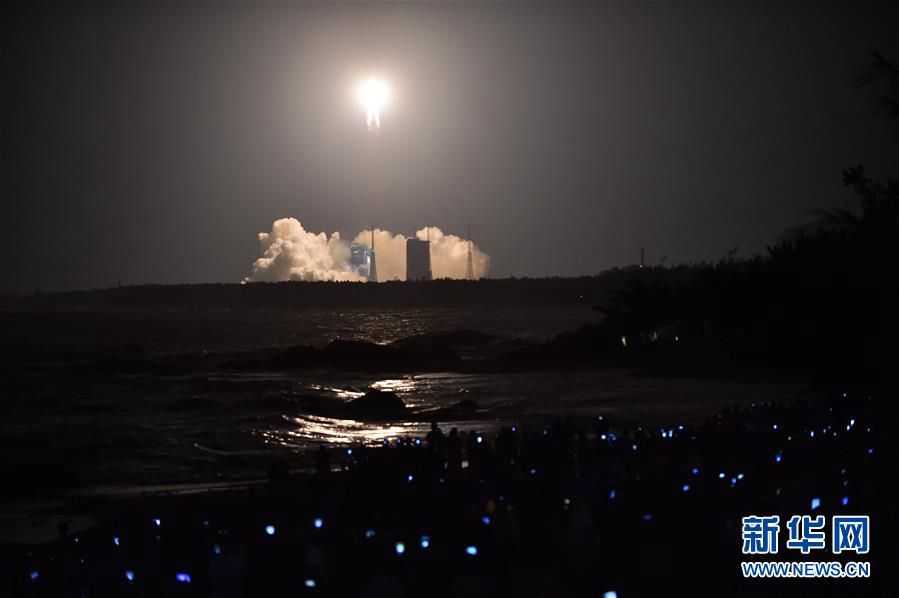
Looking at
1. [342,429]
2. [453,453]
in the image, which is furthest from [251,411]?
[453,453]

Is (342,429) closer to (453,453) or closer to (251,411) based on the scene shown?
(251,411)

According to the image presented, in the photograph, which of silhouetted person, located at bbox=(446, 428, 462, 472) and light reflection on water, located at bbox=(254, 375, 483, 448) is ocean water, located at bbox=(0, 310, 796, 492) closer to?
light reflection on water, located at bbox=(254, 375, 483, 448)

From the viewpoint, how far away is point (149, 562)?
8.41 m

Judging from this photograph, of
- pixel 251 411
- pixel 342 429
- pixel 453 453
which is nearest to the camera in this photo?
pixel 453 453

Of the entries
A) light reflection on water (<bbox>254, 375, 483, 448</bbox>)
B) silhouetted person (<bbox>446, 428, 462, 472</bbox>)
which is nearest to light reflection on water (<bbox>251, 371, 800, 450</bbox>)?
light reflection on water (<bbox>254, 375, 483, 448</bbox>)

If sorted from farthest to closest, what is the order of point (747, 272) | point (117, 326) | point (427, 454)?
point (117, 326)
point (747, 272)
point (427, 454)

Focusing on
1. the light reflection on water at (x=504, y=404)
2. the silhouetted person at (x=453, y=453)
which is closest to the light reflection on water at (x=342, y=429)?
the light reflection on water at (x=504, y=404)

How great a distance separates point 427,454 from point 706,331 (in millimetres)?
38489

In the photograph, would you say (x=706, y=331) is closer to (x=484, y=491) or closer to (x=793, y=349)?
(x=793, y=349)

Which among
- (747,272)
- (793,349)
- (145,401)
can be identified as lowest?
(145,401)

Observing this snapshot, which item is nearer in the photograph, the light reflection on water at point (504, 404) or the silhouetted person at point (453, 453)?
the silhouetted person at point (453, 453)

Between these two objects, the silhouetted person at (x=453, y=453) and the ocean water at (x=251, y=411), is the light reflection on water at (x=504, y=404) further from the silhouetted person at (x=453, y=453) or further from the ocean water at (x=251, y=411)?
the silhouetted person at (x=453, y=453)

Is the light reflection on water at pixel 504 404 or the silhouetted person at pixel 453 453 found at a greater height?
the silhouetted person at pixel 453 453

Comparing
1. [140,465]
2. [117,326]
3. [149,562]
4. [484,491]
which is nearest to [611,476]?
[484,491]
